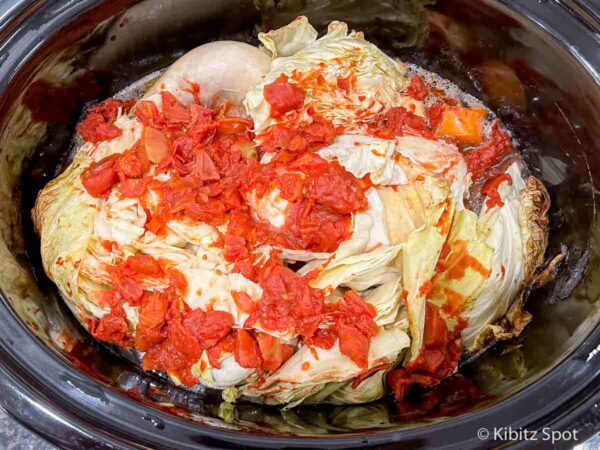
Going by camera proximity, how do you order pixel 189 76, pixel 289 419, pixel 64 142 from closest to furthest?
pixel 289 419 < pixel 189 76 < pixel 64 142

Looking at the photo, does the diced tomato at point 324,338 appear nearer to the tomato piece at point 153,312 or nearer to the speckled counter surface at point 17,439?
the tomato piece at point 153,312

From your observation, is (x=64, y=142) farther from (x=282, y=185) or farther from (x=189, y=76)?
(x=282, y=185)

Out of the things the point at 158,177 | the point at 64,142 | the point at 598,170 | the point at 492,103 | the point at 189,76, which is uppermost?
the point at 598,170

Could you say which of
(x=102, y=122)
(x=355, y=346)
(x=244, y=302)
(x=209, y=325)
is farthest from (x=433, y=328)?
(x=102, y=122)

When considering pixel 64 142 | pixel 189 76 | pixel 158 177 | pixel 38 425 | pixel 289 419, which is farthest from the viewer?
pixel 64 142

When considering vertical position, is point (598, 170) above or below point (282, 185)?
above

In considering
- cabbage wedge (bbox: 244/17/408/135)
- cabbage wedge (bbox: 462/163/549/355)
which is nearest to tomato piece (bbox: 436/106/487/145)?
cabbage wedge (bbox: 244/17/408/135)

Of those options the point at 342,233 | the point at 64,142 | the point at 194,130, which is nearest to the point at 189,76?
the point at 194,130
